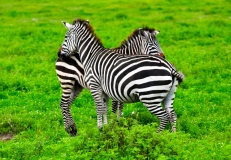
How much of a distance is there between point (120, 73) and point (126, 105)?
10.9 feet

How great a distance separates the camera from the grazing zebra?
9445 mm

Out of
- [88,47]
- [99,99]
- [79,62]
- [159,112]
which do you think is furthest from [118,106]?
[159,112]

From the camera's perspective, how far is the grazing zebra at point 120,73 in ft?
31.0

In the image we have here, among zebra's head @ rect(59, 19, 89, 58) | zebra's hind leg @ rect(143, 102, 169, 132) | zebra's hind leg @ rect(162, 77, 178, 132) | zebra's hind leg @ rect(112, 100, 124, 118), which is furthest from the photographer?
zebra's hind leg @ rect(112, 100, 124, 118)

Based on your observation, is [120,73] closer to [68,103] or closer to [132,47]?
[132,47]

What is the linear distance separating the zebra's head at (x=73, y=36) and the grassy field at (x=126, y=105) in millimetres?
1670

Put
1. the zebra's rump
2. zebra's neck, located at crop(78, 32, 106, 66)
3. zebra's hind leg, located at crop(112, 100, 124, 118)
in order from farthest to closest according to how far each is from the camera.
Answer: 1. zebra's hind leg, located at crop(112, 100, 124, 118)
2. zebra's neck, located at crop(78, 32, 106, 66)
3. the zebra's rump

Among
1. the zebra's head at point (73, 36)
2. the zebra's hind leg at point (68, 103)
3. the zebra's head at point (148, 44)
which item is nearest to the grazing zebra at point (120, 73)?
the zebra's head at point (73, 36)

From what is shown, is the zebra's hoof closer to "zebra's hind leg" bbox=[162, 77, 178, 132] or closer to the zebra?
the zebra

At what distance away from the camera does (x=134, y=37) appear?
36.7 ft

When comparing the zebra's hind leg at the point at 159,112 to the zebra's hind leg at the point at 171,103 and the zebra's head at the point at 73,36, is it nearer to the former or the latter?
the zebra's hind leg at the point at 171,103

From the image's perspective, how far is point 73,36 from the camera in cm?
1095

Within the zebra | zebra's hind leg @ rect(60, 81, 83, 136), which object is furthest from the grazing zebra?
zebra's hind leg @ rect(60, 81, 83, 136)

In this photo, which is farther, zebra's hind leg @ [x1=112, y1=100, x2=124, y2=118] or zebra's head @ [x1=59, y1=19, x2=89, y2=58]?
zebra's hind leg @ [x1=112, y1=100, x2=124, y2=118]
